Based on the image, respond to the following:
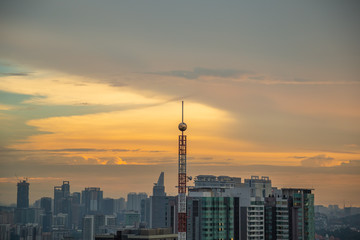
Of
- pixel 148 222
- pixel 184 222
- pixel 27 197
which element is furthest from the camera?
pixel 27 197

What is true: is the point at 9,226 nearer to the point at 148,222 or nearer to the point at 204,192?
the point at 148,222

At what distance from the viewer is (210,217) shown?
67938 mm

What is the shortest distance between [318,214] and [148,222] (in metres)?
35.1

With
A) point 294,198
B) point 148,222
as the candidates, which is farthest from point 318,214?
point 294,198

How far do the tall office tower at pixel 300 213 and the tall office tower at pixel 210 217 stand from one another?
6518mm

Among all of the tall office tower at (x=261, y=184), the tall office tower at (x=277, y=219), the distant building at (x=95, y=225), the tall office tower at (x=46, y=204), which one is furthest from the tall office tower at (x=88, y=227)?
the tall office tower at (x=277, y=219)

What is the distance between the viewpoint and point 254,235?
70938mm

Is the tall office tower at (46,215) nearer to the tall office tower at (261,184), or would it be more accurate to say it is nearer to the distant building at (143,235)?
the tall office tower at (261,184)

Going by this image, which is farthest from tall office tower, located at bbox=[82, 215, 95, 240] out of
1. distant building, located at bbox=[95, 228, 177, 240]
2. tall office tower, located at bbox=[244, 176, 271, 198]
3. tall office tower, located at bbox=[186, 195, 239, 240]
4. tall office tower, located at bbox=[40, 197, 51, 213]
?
distant building, located at bbox=[95, 228, 177, 240]

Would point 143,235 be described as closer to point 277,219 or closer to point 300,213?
point 277,219

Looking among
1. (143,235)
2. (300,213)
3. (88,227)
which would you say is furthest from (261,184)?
(88,227)

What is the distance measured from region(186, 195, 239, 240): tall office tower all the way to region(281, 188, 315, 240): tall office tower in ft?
21.4

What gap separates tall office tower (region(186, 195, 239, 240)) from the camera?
6694cm

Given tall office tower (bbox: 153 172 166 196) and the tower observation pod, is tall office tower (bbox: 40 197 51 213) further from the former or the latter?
the tower observation pod
